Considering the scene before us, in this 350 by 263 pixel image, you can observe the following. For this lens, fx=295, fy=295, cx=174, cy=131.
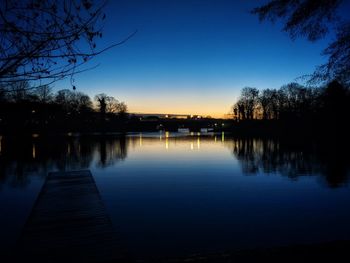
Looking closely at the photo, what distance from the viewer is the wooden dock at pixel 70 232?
757 centimetres

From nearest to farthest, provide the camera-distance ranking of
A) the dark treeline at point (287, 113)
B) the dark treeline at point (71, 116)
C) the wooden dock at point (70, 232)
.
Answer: the wooden dock at point (70, 232)
the dark treeline at point (287, 113)
the dark treeline at point (71, 116)

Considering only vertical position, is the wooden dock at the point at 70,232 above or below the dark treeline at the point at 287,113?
below

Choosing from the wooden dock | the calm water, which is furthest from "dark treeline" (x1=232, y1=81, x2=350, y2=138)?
the wooden dock

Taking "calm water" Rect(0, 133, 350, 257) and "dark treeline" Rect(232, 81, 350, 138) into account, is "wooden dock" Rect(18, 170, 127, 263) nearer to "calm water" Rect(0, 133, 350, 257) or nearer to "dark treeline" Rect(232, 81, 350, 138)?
"calm water" Rect(0, 133, 350, 257)

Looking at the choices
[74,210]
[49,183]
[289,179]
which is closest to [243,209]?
[74,210]

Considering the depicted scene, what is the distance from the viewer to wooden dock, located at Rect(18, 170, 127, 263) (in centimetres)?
757

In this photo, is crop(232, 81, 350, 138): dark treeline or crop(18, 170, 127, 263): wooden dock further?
crop(232, 81, 350, 138): dark treeline

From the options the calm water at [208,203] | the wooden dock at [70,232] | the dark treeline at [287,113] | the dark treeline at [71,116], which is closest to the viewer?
the wooden dock at [70,232]

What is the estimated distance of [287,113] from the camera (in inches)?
3868

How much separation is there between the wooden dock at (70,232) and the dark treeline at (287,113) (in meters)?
55.5

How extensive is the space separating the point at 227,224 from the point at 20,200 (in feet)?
38.2

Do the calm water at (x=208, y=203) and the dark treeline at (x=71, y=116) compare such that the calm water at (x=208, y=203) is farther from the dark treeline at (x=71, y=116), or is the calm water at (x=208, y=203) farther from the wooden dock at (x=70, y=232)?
the dark treeline at (x=71, y=116)

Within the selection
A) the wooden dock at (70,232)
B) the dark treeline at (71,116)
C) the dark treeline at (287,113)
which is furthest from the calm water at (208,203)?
the dark treeline at (71,116)

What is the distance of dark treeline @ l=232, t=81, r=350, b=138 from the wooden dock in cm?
5546
